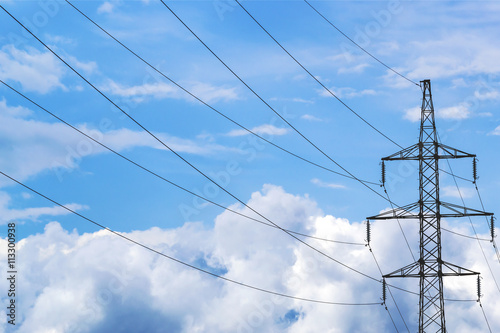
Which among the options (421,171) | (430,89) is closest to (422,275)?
(421,171)

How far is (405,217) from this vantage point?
55.2 m

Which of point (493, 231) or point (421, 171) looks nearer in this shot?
point (421, 171)

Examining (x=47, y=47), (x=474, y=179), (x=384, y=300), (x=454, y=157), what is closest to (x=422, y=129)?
(x=454, y=157)

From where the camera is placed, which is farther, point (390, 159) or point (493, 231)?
point (493, 231)

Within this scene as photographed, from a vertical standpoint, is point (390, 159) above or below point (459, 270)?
above

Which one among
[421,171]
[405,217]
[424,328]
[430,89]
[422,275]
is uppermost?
[430,89]

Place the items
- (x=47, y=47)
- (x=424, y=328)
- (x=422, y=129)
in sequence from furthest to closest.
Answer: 1. (x=422, y=129)
2. (x=424, y=328)
3. (x=47, y=47)

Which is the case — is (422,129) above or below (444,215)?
above

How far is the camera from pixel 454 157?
56625 millimetres

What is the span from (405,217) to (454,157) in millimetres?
5898

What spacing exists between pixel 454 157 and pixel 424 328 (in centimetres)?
1238

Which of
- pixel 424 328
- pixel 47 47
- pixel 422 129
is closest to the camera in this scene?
pixel 47 47

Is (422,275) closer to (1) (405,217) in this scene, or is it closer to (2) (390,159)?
(1) (405,217)

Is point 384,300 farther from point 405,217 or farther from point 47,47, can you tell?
point 47,47
